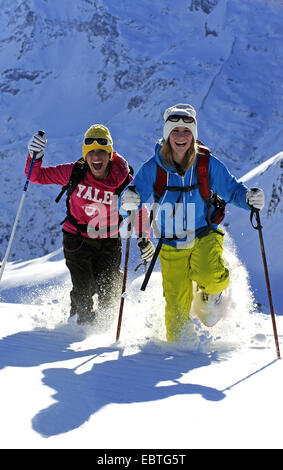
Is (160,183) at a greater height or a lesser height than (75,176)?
lesser

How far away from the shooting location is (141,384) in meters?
2.80

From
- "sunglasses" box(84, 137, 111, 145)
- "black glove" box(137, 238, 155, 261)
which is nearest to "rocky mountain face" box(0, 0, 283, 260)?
"sunglasses" box(84, 137, 111, 145)

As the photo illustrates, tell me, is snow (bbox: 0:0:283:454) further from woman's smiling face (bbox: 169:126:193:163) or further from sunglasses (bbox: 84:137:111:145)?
sunglasses (bbox: 84:137:111:145)

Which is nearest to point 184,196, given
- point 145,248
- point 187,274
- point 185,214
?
point 185,214

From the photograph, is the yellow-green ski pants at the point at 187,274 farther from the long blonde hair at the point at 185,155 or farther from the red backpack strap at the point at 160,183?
the long blonde hair at the point at 185,155

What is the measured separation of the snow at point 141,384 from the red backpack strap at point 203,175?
1.12 meters

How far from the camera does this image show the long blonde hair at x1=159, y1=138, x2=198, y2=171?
4.11 m

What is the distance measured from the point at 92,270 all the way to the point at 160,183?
1570 mm

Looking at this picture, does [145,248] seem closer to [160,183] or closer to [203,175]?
[160,183]

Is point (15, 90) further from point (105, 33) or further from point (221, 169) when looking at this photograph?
point (221, 169)

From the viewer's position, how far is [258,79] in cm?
4162

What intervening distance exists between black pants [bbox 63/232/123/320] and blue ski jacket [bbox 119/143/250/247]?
116 cm

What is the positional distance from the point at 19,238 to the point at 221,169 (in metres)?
37.6

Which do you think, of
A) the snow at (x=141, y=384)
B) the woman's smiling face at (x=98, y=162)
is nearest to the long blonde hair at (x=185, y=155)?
the woman's smiling face at (x=98, y=162)
